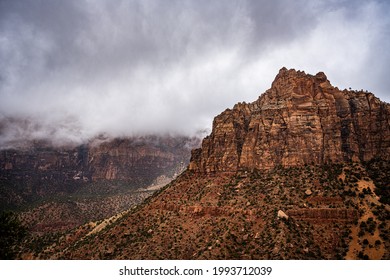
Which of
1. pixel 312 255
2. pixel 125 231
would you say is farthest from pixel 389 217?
pixel 125 231

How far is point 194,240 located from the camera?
80.1m

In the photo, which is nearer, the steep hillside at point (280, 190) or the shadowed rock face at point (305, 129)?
the steep hillside at point (280, 190)

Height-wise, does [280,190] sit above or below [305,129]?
below

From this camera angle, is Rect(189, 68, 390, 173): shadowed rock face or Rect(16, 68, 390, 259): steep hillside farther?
Rect(189, 68, 390, 173): shadowed rock face

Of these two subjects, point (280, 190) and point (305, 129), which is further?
point (305, 129)

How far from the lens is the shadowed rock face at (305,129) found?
3754 inches

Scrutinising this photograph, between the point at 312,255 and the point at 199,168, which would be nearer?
the point at 312,255

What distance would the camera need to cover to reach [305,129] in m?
98.4

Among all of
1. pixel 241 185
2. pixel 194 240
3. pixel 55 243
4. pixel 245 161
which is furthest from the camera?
pixel 55 243

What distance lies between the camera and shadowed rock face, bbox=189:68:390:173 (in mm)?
95356

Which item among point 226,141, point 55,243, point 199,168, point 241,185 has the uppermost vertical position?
point 226,141

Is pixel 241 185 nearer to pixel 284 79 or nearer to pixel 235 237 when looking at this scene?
pixel 235 237

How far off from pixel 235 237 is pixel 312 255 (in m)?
17.1

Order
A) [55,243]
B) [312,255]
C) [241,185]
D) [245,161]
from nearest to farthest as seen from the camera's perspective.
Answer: [312,255], [241,185], [245,161], [55,243]
